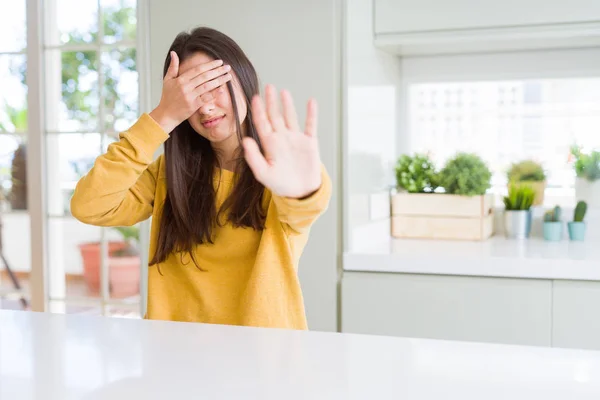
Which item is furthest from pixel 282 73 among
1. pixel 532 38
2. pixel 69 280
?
pixel 69 280

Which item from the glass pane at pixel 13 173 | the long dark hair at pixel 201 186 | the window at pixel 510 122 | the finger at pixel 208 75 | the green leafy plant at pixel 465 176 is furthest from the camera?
the glass pane at pixel 13 173

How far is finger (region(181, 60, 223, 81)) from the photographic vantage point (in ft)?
3.84

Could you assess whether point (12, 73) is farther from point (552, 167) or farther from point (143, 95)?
point (552, 167)

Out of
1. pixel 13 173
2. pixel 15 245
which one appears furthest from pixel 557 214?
pixel 15 245

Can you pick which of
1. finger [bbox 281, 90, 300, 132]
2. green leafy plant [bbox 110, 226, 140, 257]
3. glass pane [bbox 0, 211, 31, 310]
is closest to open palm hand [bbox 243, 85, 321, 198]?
finger [bbox 281, 90, 300, 132]

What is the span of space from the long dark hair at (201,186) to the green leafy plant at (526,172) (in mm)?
1418

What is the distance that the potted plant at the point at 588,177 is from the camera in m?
2.33

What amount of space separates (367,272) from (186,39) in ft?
3.03

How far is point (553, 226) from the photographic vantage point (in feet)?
7.34

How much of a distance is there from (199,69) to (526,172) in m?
1.60

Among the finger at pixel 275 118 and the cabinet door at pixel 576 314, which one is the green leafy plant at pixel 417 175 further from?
the finger at pixel 275 118

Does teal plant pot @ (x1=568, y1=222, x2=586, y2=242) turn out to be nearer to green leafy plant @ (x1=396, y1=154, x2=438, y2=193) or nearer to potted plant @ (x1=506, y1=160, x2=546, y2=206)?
potted plant @ (x1=506, y1=160, x2=546, y2=206)

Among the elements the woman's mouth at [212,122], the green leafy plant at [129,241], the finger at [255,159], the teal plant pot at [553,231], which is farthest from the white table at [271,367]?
the green leafy plant at [129,241]

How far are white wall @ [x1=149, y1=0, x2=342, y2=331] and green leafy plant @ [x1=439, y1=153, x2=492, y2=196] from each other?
0.48 m
